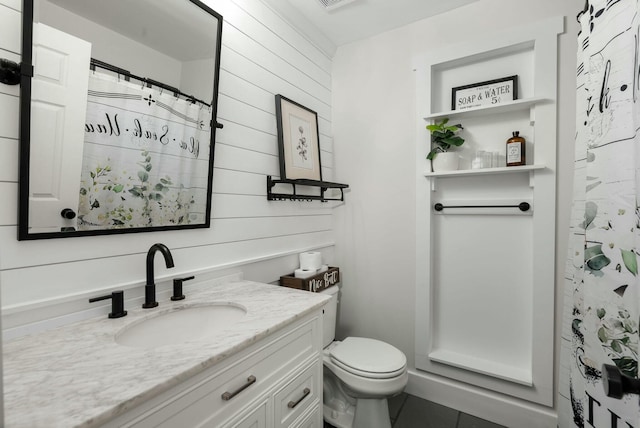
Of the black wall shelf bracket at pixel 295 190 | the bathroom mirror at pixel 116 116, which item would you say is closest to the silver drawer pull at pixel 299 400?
the bathroom mirror at pixel 116 116

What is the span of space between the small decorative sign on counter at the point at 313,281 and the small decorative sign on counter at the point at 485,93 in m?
1.36

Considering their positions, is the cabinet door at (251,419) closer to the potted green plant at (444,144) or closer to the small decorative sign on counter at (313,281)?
the small decorative sign on counter at (313,281)

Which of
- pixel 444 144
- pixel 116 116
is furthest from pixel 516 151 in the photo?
pixel 116 116

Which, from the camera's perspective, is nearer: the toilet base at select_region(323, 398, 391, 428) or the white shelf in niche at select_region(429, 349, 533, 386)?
the toilet base at select_region(323, 398, 391, 428)

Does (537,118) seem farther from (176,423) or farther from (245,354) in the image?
(176,423)

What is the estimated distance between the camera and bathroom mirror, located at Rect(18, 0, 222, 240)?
0.95 metres

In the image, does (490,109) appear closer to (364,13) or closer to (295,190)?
(364,13)

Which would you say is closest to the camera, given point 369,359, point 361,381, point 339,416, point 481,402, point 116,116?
point 116,116

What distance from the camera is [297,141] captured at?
6.70ft

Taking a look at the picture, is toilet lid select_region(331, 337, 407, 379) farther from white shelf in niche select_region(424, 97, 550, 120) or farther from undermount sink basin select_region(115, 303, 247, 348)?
white shelf in niche select_region(424, 97, 550, 120)

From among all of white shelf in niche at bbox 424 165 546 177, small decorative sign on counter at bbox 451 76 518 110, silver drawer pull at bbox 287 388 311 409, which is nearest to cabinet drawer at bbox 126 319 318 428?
silver drawer pull at bbox 287 388 311 409

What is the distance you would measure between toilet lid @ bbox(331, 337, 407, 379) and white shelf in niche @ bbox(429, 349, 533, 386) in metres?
0.47

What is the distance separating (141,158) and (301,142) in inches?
42.0

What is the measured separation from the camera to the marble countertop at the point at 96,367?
0.60m
